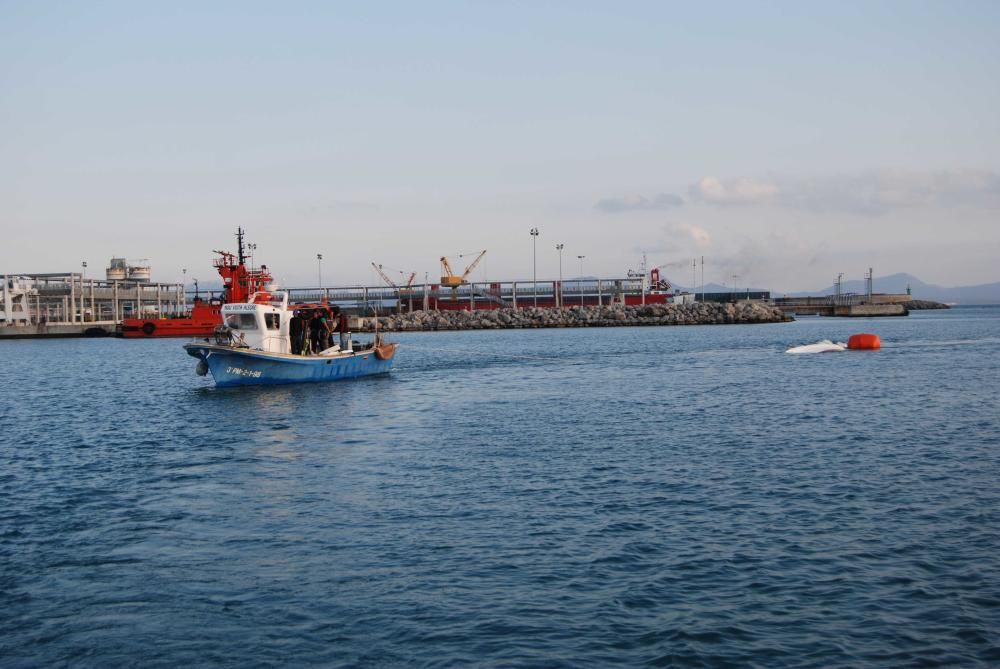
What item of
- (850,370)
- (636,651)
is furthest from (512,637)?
(850,370)

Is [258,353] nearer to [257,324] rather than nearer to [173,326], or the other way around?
[257,324]

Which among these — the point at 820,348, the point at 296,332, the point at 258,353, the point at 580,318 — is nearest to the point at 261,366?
the point at 258,353

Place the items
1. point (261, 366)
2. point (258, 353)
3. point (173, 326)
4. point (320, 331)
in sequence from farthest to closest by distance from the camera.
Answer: point (173, 326) → point (320, 331) → point (261, 366) → point (258, 353)

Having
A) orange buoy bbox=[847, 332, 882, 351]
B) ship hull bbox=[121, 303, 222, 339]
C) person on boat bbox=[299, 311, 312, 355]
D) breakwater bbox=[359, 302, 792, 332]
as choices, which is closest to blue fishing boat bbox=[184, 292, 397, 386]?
person on boat bbox=[299, 311, 312, 355]

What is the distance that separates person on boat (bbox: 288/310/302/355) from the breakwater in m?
95.3

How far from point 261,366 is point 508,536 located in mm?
32121

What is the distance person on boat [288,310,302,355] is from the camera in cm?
5012

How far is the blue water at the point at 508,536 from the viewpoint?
1236cm

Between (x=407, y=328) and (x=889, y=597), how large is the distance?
137085 mm

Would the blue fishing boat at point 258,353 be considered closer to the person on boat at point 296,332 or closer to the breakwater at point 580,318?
the person on boat at point 296,332

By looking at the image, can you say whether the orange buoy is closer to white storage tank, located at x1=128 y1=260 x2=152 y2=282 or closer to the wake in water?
the wake in water

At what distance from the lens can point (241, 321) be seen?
47719mm

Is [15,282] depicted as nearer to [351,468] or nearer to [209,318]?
[209,318]

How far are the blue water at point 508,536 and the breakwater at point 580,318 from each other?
363ft
